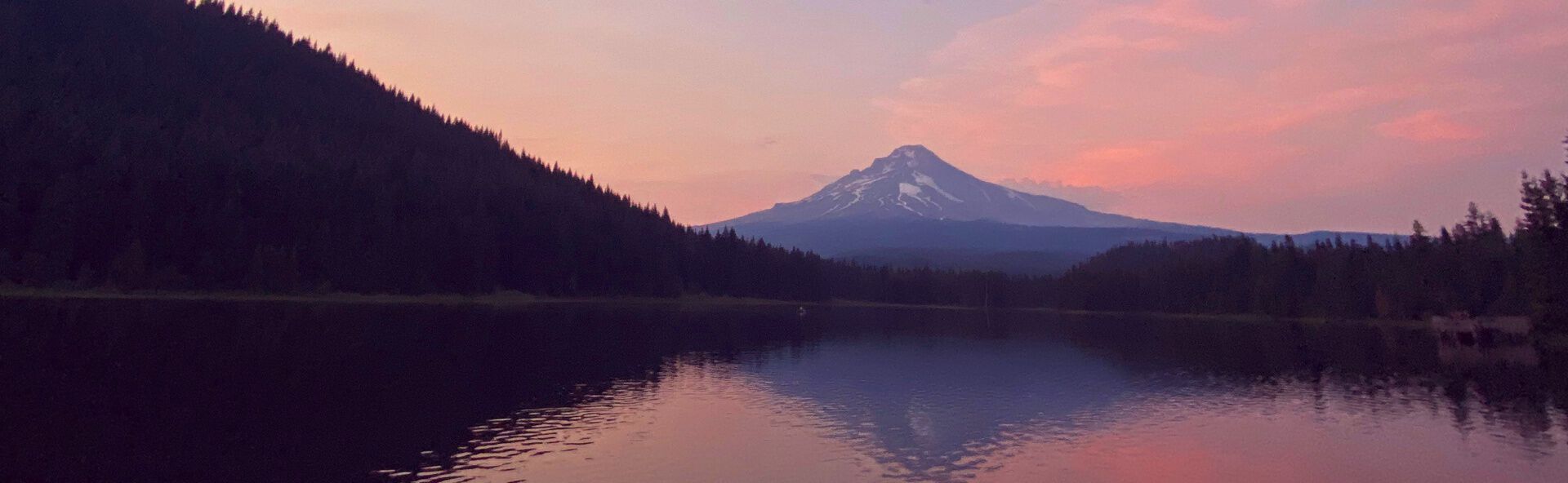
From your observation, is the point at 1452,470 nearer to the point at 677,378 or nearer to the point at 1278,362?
the point at 677,378

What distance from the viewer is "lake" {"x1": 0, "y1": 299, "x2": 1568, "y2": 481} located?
3653cm

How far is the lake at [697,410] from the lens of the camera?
36531mm

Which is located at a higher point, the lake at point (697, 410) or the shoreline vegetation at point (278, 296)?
the shoreline vegetation at point (278, 296)

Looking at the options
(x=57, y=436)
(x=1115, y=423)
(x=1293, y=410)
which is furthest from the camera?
(x=1293, y=410)

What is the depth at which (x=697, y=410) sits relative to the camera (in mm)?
53375

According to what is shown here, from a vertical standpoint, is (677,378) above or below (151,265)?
below

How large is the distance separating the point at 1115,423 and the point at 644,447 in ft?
90.9

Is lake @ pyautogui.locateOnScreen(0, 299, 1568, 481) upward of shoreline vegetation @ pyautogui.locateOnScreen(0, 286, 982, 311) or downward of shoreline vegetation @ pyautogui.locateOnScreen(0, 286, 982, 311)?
downward

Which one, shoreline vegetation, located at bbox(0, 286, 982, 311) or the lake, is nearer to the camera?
the lake

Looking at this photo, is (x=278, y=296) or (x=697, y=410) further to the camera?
(x=278, y=296)

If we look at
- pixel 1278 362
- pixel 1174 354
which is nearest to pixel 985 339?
pixel 1174 354

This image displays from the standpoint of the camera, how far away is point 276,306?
128375 mm

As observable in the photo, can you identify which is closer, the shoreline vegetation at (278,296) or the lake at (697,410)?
the lake at (697,410)

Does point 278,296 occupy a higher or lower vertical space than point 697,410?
higher
